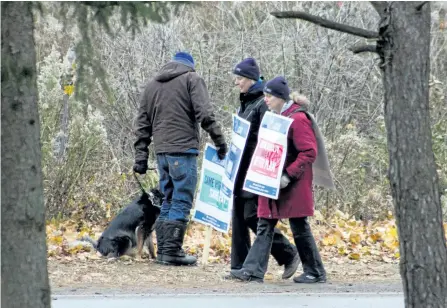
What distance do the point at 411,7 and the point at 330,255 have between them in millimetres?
7215

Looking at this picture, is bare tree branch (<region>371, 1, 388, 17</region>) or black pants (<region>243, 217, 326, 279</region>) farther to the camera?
black pants (<region>243, 217, 326, 279</region>)

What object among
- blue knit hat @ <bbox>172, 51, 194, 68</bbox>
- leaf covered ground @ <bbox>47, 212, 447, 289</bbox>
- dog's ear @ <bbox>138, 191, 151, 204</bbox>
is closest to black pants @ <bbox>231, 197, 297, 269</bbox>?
leaf covered ground @ <bbox>47, 212, 447, 289</bbox>

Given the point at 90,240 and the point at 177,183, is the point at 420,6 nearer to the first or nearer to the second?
the point at 177,183

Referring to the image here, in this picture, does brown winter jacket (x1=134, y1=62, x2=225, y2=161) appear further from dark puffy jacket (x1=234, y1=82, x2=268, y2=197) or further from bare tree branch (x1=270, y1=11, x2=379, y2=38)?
bare tree branch (x1=270, y1=11, x2=379, y2=38)

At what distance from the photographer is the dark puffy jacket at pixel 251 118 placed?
Answer: 32.5 feet

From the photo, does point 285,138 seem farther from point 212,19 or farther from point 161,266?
point 212,19

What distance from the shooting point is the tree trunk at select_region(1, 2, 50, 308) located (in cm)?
529

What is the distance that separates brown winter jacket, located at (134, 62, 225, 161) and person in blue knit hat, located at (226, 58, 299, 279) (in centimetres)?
58

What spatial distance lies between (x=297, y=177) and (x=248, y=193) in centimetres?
60

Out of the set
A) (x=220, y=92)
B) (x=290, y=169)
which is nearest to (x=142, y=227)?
(x=290, y=169)

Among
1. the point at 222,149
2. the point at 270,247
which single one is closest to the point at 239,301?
the point at 270,247

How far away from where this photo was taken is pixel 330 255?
1225 centimetres

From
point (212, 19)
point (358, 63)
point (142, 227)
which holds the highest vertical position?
point (212, 19)

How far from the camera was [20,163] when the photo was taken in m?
5.30
